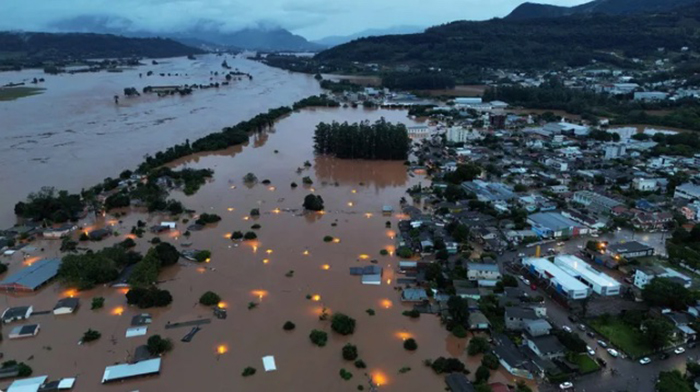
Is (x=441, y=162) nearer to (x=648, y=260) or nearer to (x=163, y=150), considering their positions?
(x=648, y=260)

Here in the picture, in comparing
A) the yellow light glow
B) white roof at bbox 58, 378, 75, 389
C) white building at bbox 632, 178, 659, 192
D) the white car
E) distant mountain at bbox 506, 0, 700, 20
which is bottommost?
white roof at bbox 58, 378, 75, 389

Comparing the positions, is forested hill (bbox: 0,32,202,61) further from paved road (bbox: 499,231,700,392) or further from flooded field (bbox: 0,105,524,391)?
paved road (bbox: 499,231,700,392)

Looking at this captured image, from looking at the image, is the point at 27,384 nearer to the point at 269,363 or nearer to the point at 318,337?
the point at 269,363

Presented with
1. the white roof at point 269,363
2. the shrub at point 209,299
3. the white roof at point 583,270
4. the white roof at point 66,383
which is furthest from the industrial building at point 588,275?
the white roof at point 66,383

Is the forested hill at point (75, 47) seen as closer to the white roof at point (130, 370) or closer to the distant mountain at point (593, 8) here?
the distant mountain at point (593, 8)

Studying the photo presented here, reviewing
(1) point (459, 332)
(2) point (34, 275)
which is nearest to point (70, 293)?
(2) point (34, 275)

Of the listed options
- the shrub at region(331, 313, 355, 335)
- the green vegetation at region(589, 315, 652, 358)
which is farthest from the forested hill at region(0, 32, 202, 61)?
the green vegetation at region(589, 315, 652, 358)
